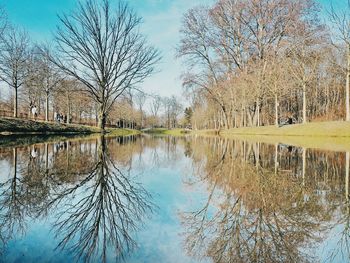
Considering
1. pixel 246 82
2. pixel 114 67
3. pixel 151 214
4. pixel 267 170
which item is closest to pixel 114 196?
pixel 151 214

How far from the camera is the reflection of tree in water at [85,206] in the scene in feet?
8.86

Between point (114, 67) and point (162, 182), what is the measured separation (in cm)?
2268

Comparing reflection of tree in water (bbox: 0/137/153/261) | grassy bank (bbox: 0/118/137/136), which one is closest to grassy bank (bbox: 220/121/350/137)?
grassy bank (bbox: 0/118/137/136)

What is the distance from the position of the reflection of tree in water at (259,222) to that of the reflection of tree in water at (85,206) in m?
Answer: 0.68

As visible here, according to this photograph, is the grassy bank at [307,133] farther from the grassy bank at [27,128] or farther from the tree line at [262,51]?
the grassy bank at [27,128]

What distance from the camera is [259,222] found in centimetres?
329

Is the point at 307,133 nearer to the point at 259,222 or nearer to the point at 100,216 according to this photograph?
the point at 259,222

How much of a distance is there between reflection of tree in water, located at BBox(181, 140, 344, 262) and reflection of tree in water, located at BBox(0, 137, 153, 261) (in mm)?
680

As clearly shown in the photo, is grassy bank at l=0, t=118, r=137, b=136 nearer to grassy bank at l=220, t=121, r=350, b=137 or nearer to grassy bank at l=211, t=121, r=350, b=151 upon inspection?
grassy bank at l=211, t=121, r=350, b=151

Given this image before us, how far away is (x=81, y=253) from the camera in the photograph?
2.49m

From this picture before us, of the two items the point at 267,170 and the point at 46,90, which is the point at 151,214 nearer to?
the point at 267,170

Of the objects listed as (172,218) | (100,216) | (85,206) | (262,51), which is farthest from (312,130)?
(100,216)

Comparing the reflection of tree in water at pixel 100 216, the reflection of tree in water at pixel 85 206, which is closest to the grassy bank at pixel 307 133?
the reflection of tree in water at pixel 85 206

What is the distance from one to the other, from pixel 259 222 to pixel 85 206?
213 cm
